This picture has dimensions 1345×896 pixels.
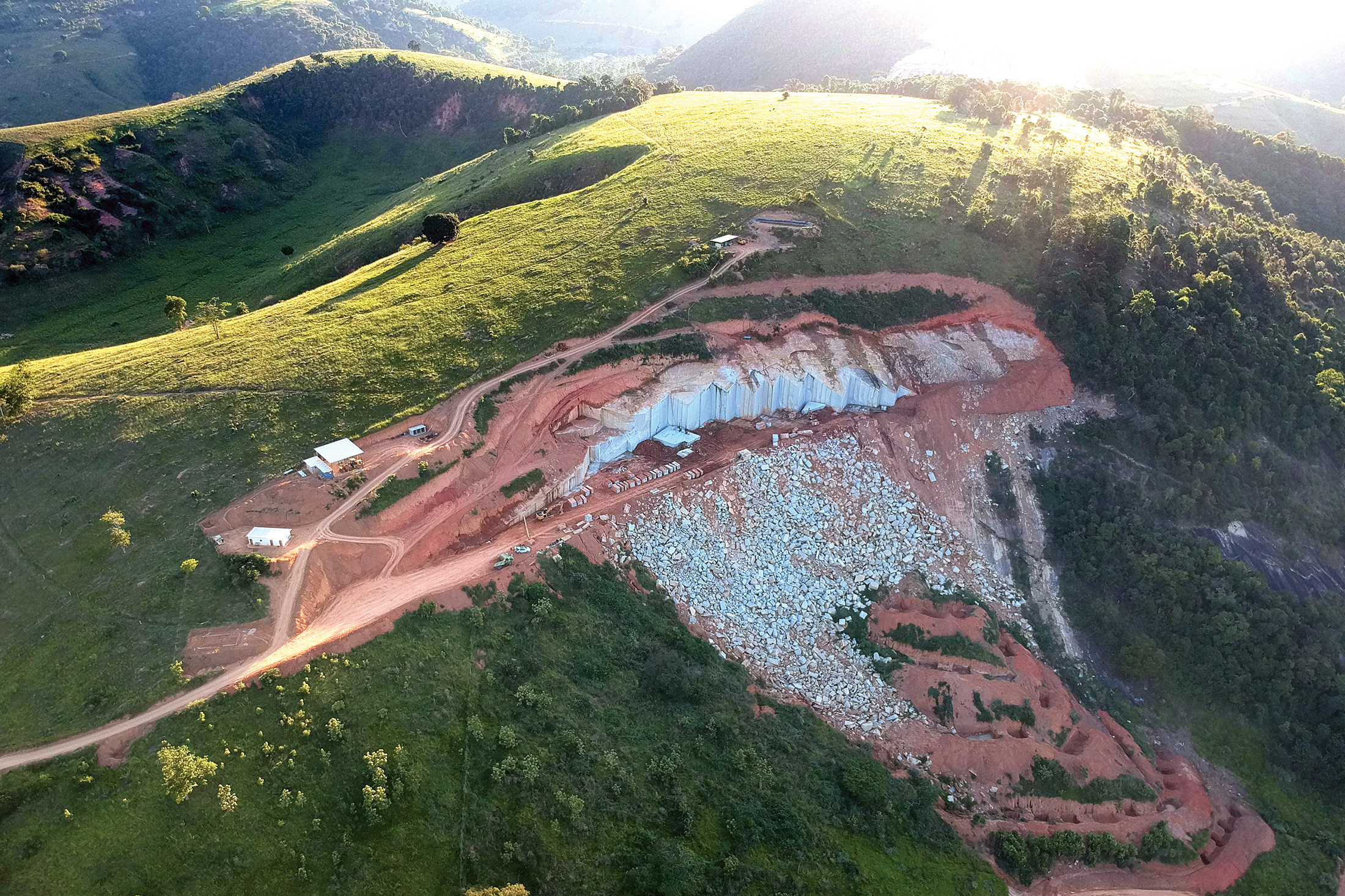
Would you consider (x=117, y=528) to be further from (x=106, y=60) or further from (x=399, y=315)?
(x=106, y=60)

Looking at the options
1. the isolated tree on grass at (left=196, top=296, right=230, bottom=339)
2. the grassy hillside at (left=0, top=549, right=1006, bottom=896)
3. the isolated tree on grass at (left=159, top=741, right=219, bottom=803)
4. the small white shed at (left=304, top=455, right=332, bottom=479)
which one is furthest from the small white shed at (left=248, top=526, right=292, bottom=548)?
the isolated tree on grass at (left=196, top=296, right=230, bottom=339)

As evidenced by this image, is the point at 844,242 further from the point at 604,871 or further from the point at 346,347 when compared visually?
the point at 604,871

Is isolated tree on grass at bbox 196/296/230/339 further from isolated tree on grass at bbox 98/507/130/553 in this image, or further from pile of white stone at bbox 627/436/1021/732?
pile of white stone at bbox 627/436/1021/732

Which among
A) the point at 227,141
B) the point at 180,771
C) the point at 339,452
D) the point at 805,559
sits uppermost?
the point at 227,141

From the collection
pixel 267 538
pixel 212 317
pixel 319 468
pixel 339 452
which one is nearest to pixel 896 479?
pixel 339 452

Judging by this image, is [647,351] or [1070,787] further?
[647,351]

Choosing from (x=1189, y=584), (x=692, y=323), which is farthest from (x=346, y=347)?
(x=1189, y=584)
